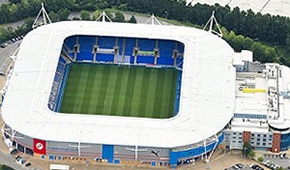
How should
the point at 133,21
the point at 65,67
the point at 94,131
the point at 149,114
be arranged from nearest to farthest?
the point at 94,131 < the point at 149,114 < the point at 65,67 < the point at 133,21

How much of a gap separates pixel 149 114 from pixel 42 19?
114 ft

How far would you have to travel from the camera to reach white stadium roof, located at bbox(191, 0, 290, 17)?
531 feet

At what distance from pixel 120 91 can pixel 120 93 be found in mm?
494

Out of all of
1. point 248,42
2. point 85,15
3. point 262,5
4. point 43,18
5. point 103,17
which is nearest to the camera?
point 103,17

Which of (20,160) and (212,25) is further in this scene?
(212,25)

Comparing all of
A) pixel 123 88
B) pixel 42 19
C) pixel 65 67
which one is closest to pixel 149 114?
pixel 123 88

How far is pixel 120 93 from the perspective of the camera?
140 m

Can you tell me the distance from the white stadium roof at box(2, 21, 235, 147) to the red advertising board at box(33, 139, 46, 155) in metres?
1.38

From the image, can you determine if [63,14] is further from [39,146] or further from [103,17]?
[39,146]

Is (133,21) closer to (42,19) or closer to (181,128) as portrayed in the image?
(42,19)

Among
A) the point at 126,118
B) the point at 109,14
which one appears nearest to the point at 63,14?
the point at 109,14

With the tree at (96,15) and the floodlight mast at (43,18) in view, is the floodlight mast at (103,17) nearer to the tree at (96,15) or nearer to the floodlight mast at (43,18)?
the tree at (96,15)

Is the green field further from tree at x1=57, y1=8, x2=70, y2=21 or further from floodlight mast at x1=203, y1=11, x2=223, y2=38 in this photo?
tree at x1=57, y1=8, x2=70, y2=21

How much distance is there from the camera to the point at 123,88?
141 m
